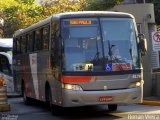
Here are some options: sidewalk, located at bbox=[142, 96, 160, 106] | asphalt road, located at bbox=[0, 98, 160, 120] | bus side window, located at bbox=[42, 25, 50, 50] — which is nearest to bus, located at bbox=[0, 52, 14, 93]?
asphalt road, located at bbox=[0, 98, 160, 120]

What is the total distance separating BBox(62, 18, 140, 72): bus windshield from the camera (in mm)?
13305

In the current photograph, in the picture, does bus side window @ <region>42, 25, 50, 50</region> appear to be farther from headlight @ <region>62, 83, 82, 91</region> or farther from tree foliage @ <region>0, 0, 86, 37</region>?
tree foliage @ <region>0, 0, 86, 37</region>

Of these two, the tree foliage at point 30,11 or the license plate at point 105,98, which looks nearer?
the license plate at point 105,98

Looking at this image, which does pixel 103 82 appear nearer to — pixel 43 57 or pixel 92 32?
pixel 92 32

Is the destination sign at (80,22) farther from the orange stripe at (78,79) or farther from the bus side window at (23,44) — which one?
the bus side window at (23,44)

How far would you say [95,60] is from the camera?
13.3m

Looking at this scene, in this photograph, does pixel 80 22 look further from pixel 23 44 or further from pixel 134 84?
pixel 23 44

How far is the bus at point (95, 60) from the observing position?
13.1 meters

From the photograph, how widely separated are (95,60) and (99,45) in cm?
48

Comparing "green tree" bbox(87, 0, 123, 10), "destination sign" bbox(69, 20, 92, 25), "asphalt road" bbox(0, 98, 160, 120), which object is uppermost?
"green tree" bbox(87, 0, 123, 10)

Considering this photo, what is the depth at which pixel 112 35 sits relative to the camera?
1366 centimetres

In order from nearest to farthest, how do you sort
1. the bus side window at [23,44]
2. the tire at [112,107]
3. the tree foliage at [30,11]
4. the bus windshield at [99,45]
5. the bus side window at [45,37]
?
1. the bus windshield at [99,45]
2. the bus side window at [45,37]
3. the tire at [112,107]
4. the bus side window at [23,44]
5. the tree foliage at [30,11]

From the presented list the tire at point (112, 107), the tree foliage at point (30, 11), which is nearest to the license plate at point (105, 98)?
the tire at point (112, 107)

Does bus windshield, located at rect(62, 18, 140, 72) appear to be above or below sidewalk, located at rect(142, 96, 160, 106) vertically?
above
